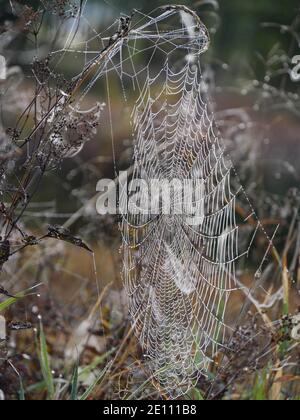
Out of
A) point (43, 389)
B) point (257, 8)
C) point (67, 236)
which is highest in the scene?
point (257, 8)

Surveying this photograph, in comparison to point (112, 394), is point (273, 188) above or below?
above

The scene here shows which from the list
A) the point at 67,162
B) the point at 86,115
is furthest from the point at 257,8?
the point at 86,115

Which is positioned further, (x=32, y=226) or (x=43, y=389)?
(x=32, y=226)

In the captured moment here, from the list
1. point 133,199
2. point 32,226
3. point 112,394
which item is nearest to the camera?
point 112,394

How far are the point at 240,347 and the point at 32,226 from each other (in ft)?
11.3

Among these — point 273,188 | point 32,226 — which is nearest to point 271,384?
point 32,226

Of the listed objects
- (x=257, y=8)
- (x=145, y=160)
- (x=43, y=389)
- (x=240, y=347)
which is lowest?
(x=43, y=389)

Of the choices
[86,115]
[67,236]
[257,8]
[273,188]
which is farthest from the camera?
[257,8]

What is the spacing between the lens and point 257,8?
9.99m

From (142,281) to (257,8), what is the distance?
792 cm

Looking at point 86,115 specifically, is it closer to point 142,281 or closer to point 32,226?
point 142,281

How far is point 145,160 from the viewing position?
105 inches

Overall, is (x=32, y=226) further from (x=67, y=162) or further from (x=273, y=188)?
(x=67, y=162)

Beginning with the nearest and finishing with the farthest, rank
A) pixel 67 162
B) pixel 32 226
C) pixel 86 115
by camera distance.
A: pixel 86 115 < pixel 32 226 < pixel 67 162
